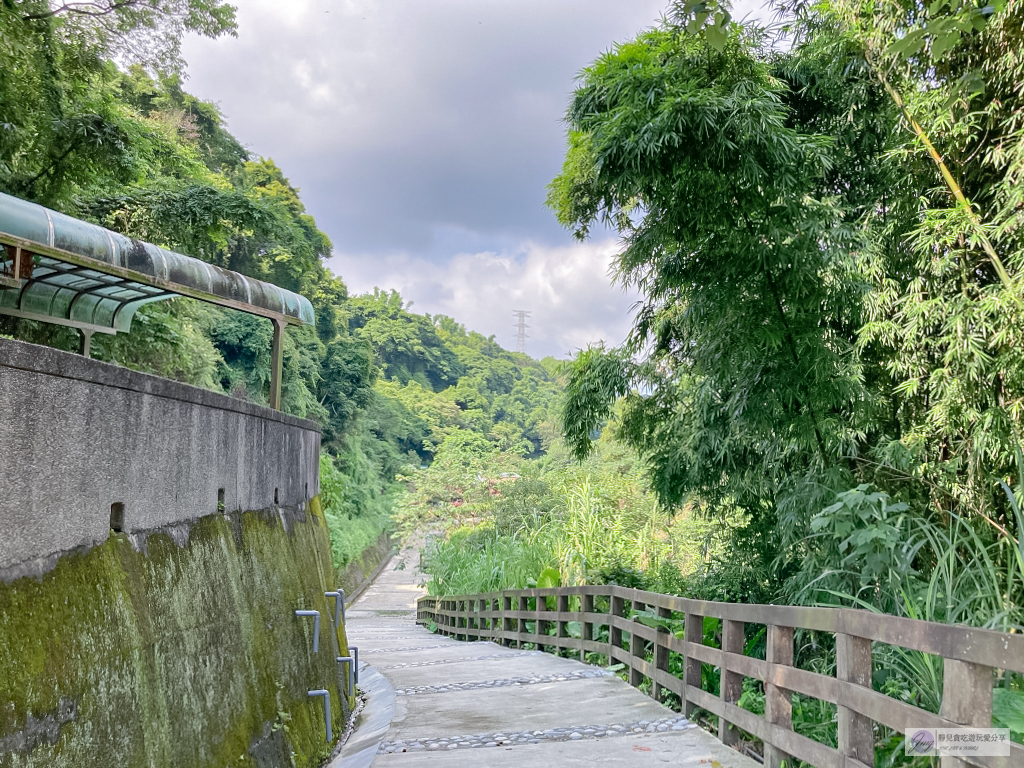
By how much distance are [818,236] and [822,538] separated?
214 cm

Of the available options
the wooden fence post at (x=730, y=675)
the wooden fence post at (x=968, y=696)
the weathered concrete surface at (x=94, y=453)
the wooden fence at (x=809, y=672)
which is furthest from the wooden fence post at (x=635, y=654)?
the wooden fence post at (x=968, y=696)

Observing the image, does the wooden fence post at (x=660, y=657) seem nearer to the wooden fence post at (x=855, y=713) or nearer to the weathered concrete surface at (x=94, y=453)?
the wooden fence post at (x=855, y=713)

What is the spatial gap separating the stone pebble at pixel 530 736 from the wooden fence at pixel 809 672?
0.23 m

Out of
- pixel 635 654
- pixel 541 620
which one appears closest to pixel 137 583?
pixel 635 654

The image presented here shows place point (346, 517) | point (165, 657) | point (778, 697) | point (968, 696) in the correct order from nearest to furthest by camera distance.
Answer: point (968, 696)
point (165, 657)
point (778, 697)
point (346, 517)

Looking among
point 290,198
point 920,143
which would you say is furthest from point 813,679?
point 290,198

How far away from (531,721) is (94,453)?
10.4ft

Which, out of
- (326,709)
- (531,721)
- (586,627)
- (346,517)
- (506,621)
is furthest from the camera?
(346,517)

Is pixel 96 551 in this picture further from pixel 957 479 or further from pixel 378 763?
pixel 957 479

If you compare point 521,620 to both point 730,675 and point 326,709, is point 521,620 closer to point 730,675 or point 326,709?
point 326,709

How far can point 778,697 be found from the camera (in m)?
3.43

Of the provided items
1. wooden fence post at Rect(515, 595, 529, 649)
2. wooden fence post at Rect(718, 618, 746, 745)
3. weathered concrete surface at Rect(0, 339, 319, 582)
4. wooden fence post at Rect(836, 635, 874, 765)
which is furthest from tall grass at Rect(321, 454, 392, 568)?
wooden fence post at Rect(836, 635, 874, 765)

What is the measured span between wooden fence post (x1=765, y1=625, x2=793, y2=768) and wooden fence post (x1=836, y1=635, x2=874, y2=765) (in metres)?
0.54

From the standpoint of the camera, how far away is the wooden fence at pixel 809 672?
2168mm
